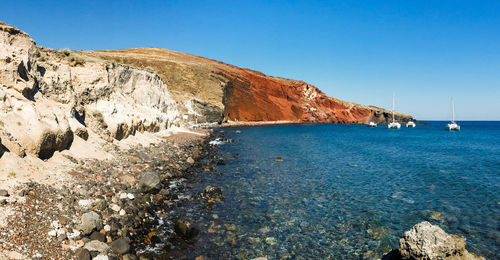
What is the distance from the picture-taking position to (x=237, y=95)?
96.6 meters

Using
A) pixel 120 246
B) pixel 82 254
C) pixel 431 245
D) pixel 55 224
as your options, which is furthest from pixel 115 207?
pixel 431 245

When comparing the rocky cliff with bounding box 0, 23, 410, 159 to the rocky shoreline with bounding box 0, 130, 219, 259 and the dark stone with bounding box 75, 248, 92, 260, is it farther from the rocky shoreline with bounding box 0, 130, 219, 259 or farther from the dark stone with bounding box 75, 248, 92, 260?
the dark stone with bounding box 75, 248, 92, 260

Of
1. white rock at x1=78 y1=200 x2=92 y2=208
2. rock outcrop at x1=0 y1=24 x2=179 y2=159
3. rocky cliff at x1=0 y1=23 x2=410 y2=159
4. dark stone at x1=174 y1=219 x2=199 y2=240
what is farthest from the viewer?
rocky cliff at x1=0 y1=23 x2=410 y2=159

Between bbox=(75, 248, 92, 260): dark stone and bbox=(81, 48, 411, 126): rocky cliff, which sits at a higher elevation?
bbox=(81, 48, 411, 126): rocky cliff

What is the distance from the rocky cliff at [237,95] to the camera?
74438mm

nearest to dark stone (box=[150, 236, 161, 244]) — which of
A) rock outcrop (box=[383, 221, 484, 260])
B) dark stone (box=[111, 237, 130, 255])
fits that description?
dark stone (box=[111, 237, 130, 255])

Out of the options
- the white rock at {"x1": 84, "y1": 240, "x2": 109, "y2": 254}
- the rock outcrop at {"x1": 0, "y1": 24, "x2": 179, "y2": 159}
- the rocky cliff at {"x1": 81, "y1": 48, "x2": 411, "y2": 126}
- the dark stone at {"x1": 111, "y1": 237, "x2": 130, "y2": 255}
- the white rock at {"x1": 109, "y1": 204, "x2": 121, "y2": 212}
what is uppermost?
the rocky cliff at {"x1": 81, "y1": 48, "x2": 411, "y2": 126}

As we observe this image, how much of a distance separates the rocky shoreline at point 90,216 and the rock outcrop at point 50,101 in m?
1.99

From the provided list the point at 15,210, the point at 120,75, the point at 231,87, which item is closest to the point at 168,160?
the point at 15,210

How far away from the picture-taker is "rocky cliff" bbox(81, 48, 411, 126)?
2931 inches

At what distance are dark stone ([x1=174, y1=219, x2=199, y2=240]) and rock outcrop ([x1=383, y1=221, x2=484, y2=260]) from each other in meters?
7.00

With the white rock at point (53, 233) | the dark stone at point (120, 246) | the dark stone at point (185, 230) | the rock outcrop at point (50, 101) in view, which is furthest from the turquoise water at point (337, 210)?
the rock outcrop at point (50, 101)

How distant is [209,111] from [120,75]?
44.0m

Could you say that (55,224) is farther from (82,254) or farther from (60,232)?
(82,254)
